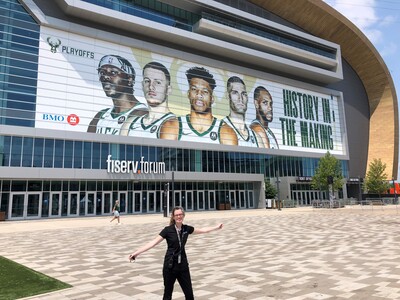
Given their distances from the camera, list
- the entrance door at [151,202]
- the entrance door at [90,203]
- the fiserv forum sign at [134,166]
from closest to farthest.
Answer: the entrance door at [90,203], the fiserv forum sign at [134,166], the entrance door at [151,202]

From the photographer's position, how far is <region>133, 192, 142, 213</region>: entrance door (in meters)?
39.9

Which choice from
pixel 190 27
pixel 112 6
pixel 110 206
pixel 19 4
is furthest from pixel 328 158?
pixel 19 4

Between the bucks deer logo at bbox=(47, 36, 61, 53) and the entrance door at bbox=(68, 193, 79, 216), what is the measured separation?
16072 mm

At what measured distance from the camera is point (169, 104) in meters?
44.6

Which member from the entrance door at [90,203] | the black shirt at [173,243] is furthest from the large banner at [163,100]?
the black shirt at [173,243]

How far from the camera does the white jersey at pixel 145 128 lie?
4084 cm

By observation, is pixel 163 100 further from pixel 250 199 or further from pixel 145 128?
pixel 250 199

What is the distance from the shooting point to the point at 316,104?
62.4 metres

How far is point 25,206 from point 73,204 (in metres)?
4.57

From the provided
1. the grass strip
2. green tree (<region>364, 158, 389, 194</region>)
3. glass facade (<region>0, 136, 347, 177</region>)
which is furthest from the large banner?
the grass strip

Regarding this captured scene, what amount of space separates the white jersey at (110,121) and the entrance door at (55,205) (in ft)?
27.4

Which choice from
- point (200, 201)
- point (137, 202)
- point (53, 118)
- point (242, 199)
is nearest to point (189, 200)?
point (200, 201)

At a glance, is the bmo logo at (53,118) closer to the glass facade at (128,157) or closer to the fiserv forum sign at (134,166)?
the glass facade at (128,157)

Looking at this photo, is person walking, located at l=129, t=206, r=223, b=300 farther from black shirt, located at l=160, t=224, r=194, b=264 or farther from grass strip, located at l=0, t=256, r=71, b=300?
grass strip, located at l=0, t=256, r=71, b=300
